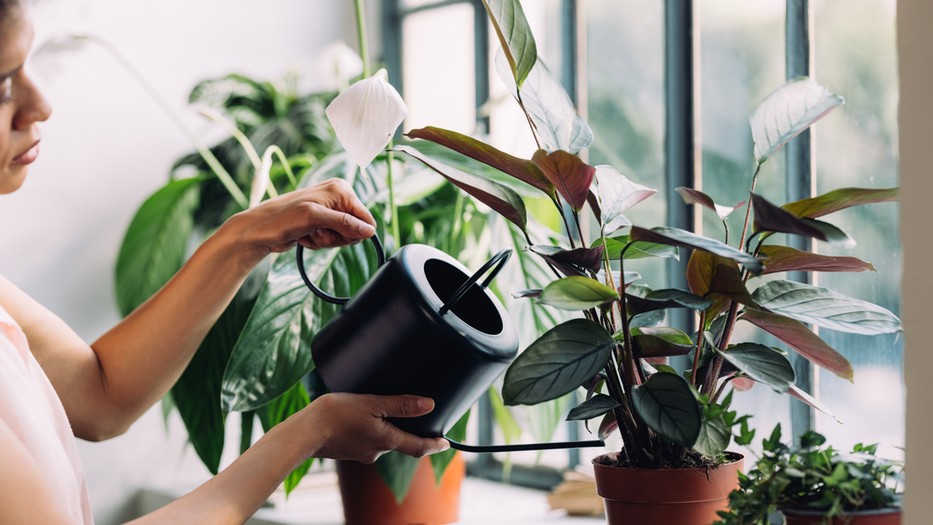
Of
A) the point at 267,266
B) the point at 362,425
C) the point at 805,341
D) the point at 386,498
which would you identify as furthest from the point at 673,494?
the point at 267,266

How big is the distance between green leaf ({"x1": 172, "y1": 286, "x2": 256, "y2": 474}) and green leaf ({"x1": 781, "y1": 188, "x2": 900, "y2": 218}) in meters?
0.90

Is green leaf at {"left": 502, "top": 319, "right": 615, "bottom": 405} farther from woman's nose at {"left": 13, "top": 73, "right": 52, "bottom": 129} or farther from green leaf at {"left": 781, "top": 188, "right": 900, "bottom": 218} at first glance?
woman's nose at {"left": 13, "top": 73, "right": 52, "bottom": 129}

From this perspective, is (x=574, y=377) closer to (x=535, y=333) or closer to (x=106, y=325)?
(x=535, y=333)

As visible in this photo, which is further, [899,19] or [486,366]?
[486,366]

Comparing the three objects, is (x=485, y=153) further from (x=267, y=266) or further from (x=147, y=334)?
(x=267, y=266)

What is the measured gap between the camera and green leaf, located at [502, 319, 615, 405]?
0.74 metres

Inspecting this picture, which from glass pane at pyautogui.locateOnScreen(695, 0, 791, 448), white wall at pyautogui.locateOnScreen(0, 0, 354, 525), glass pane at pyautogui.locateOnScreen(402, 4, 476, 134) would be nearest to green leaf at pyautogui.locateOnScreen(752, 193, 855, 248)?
glass pane at pyautogui.locateOnScreen(695, 0, 791, 448)

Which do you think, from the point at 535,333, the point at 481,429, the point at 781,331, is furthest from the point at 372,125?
the point at 481,429

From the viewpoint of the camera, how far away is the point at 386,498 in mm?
1359

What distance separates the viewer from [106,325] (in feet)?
6.16

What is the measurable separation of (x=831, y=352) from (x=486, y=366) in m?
0.31

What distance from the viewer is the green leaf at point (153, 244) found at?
173 centimetres

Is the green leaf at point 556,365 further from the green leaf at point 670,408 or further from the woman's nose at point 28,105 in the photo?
the woman's nose at point 28,105

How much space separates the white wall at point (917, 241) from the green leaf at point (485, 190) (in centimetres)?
34
